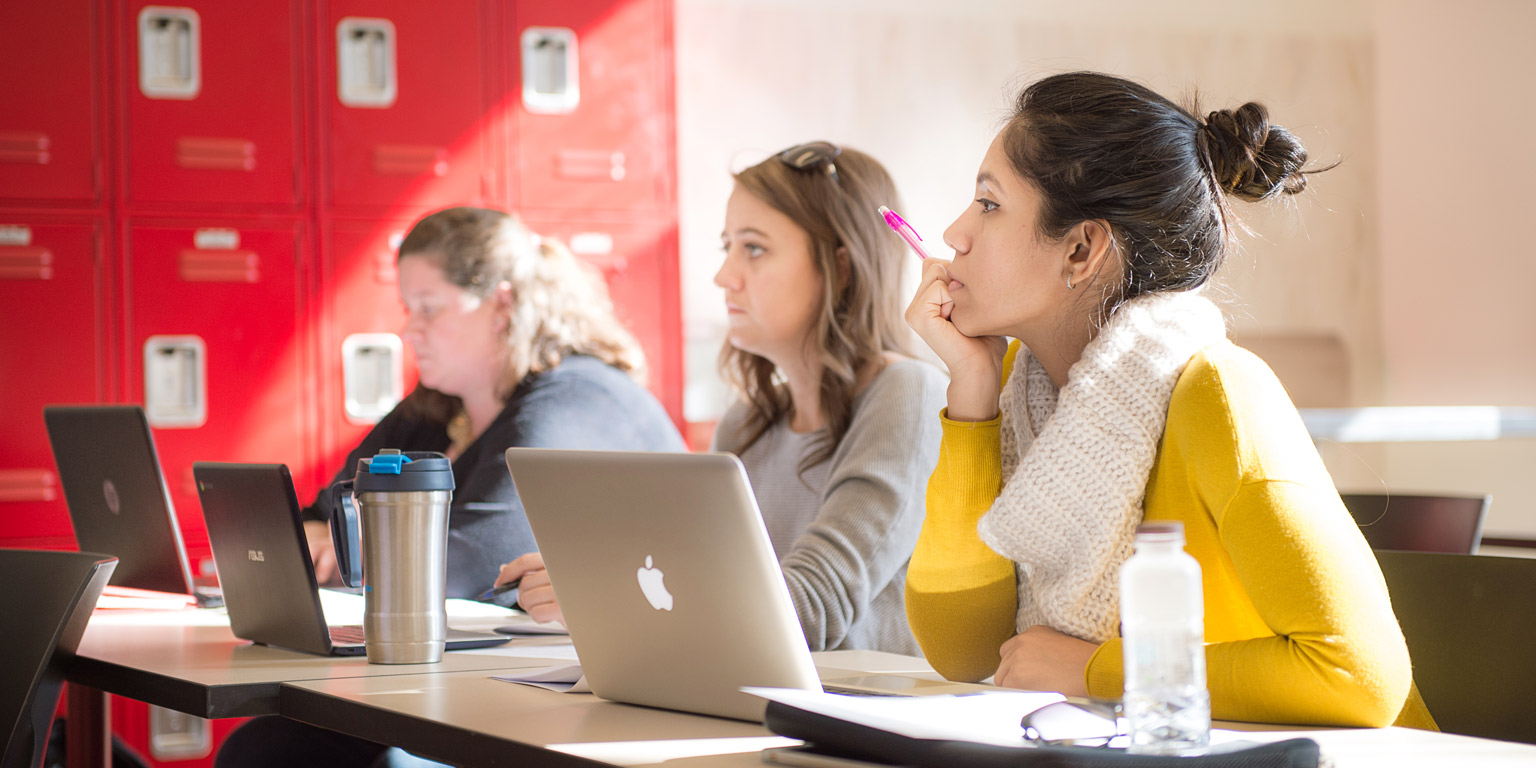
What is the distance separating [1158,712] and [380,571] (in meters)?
0.78

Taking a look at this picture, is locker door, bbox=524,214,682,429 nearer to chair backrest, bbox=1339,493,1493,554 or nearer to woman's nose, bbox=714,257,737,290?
woman's nose, bbox=714,257,737,290

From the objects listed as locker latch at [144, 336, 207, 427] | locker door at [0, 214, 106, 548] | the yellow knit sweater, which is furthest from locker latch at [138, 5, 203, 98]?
the yellow knit sweater

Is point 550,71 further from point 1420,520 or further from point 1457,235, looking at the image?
point 1457,235

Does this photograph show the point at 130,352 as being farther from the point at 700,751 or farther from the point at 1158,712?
the point at 1158,712

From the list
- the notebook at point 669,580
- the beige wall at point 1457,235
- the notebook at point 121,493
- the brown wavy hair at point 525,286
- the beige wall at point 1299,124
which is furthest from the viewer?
the beige wall at point 1457,235

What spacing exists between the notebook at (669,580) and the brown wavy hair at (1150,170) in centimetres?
45

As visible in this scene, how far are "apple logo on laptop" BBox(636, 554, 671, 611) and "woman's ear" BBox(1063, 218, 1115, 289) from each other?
529mm

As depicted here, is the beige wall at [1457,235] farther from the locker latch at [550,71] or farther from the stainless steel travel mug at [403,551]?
the stainless steel travel mug at [403,551]

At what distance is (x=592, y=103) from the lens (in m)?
3.31

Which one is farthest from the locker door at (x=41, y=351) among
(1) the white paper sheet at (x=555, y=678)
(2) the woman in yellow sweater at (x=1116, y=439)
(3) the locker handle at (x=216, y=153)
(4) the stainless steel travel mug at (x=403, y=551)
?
(2) the woman in yellow sweater at (x=1116, y=439)

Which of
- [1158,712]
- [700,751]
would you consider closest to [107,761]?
[700,751]

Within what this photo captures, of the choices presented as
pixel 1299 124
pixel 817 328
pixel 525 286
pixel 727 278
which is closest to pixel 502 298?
pixel 525 286

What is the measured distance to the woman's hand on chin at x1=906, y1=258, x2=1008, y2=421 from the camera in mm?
1389

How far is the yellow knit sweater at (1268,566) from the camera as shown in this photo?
982mm
